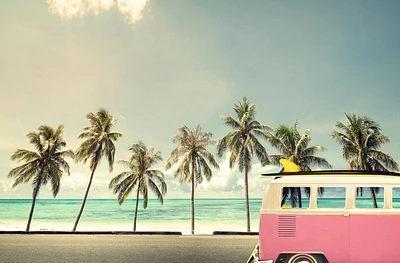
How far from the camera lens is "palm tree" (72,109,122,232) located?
115 ft

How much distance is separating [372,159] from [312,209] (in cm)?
2831

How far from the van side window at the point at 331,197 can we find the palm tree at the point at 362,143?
1066 inches

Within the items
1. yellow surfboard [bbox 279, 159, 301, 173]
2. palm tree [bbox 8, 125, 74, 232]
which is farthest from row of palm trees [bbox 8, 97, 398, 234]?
yellow surfboard [bbox 279, 159, 301, 173]

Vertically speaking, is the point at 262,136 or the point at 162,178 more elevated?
the point at 262,136

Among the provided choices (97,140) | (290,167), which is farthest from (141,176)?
(290,167)

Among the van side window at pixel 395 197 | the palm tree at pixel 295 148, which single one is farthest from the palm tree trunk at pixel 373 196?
the palm tree at pixel 295 148

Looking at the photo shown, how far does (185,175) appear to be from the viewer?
35.3m

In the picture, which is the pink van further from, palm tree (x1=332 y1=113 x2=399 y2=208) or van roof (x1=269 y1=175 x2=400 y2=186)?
palm tree (x1=332 y1=113 x2=399 y2=208)

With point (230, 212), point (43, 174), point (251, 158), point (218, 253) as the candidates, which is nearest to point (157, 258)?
point (218, 253)

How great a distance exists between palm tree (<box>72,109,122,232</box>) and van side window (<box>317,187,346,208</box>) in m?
27.7

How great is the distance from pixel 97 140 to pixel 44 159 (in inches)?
190

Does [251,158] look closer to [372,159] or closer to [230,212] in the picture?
[372,159]

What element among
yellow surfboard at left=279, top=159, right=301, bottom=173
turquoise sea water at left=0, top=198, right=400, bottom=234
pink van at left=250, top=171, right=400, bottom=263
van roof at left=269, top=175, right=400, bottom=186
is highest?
yellow surfboard at left=279, top=159, right=301, bottom=173

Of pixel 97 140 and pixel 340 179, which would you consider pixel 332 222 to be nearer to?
pixel 340 179
